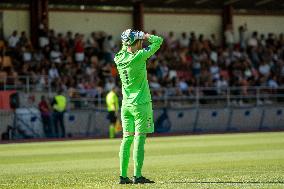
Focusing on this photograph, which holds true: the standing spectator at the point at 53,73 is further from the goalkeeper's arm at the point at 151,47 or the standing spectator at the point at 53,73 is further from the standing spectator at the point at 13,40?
the goalkeeper's arm at the point at 151,47

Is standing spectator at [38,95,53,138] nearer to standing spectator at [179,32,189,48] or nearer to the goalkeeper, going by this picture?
standing spectator at [179,32,189,48]

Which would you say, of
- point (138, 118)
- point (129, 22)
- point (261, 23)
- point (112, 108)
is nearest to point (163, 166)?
point (138, 118)

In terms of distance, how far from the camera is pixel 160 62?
4159cm

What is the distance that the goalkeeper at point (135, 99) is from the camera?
13.6m

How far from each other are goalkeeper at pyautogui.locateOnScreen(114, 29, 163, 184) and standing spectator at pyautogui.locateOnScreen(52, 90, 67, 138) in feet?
68.0

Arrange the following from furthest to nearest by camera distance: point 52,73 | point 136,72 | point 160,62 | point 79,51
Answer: point 160,62 < point 79,51 < point 52,73 < point 136,72

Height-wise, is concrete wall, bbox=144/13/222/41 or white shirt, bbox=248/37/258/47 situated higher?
concrete wall, bbox=144/13/222/41

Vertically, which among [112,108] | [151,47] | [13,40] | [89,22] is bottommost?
[112,108]

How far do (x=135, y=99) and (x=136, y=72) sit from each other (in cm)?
48

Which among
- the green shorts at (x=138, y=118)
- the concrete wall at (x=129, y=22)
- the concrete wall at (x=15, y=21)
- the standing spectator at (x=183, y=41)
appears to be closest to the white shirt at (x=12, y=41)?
the concrete wall at (x=129, y=22)

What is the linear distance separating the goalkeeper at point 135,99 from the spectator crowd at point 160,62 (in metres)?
21.8

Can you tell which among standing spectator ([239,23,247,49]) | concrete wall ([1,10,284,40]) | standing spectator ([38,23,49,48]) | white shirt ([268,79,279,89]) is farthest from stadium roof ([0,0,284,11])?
white shirt ([268,79,279,89])

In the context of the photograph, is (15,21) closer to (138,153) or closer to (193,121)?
(193,121)

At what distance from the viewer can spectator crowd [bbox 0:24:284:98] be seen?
122ft
